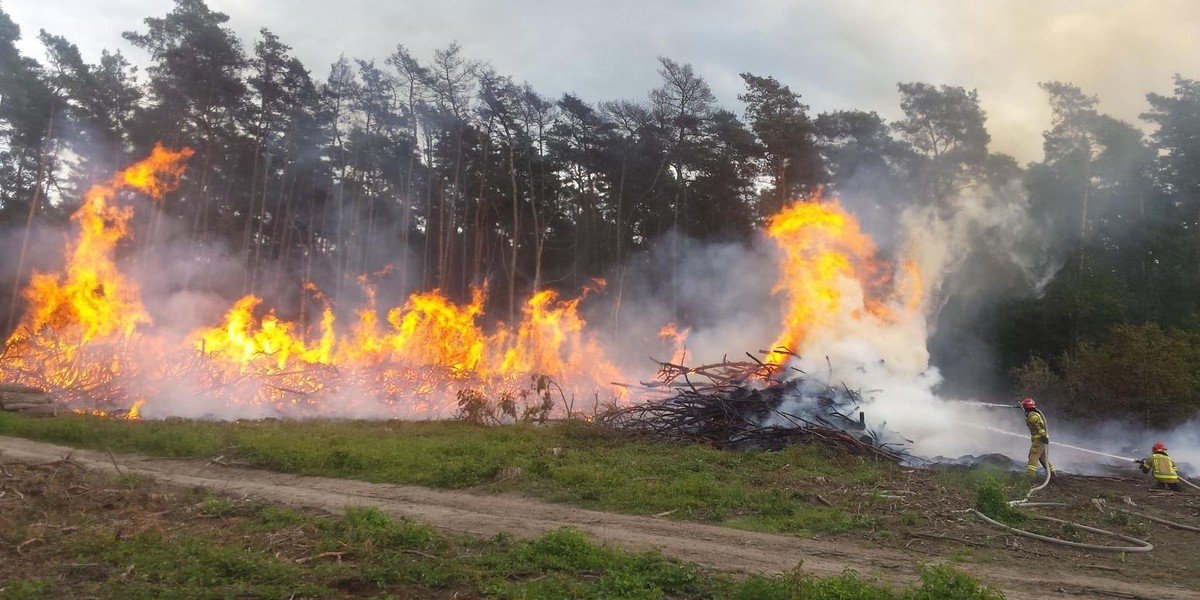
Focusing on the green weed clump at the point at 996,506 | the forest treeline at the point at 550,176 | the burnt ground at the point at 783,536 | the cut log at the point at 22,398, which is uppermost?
the forest treeline at the point at 550,176

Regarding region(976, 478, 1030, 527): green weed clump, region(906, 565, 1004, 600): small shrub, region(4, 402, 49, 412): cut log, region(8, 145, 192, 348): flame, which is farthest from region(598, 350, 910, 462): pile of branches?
region(8, 145, 192, 348): flame

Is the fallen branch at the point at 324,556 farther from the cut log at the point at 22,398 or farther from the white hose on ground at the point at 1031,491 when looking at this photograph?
the cut log at the point at 22,398

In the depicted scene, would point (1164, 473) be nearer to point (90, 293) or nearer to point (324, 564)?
point (324, 564)

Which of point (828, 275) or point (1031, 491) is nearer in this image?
point (1031, 491)

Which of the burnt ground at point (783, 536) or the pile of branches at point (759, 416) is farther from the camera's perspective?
the pile of branches at point (759, 416)

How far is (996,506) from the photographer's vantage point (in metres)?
11.1

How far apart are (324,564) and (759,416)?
12.4 meters

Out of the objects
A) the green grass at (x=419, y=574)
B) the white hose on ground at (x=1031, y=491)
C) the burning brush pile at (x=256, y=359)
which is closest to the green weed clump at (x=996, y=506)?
the white hose on ground at (x=1031, y=491)

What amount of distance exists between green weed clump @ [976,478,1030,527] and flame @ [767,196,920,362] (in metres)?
9.21

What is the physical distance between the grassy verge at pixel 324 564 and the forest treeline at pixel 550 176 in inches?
972

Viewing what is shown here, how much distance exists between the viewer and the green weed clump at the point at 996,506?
10.9 m

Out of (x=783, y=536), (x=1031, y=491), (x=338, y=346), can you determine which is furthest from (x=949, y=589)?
(x=338, y=346)

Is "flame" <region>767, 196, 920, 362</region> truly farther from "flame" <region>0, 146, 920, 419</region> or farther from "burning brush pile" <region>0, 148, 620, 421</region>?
"burning brush pile" <region>0, 148, 620, 421</region>

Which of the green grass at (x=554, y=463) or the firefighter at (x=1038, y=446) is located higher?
the firefighter at (x=1038, y=446)
